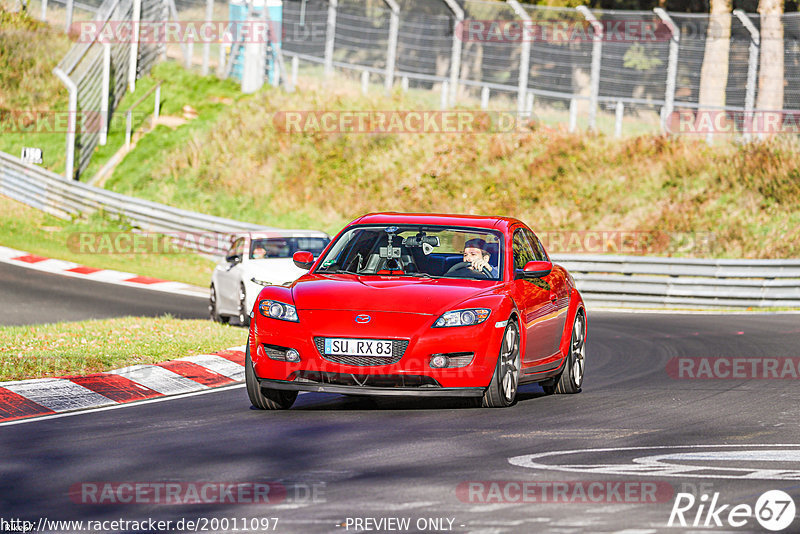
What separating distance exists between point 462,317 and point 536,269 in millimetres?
1232

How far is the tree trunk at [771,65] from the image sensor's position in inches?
1219

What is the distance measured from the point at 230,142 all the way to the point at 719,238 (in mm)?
14935

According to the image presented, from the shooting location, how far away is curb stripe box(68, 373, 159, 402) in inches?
426

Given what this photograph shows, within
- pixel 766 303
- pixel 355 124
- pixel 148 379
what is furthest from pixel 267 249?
pixel 355 124

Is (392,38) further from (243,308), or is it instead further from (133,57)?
(243,308)

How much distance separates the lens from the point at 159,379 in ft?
38.3

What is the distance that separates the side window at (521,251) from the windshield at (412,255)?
0.26 metres

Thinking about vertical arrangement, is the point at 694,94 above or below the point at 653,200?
above

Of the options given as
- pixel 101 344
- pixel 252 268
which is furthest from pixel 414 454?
pixel 252 268

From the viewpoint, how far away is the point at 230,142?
3734 centimetres

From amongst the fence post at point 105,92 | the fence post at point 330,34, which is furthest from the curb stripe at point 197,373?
the fence post at point 330,34

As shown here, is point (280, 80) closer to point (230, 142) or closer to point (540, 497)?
point (230, 142)

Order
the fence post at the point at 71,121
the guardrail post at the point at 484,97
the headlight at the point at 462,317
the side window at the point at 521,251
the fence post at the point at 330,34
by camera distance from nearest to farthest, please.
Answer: the headlight at the point at 462,317
the side window at the point at 521,251
the fence post at the point at 71,121
the guardrail post at the point at 484,97
the fence post at the point at 330,34

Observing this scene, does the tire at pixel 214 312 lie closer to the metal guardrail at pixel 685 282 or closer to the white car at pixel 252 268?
the white car at pixel 252 268
